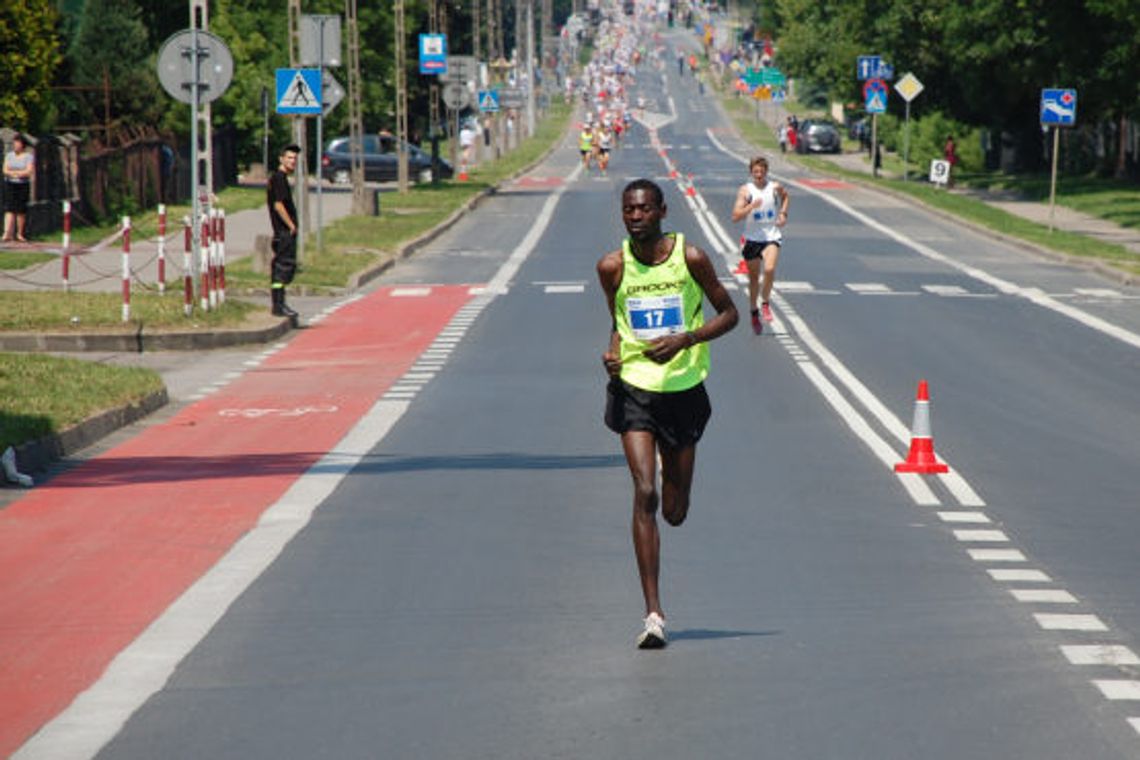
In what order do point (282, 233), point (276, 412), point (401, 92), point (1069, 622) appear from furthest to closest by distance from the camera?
point (401, 92), point (282, 233), point (276, 412), point (1069, 622)

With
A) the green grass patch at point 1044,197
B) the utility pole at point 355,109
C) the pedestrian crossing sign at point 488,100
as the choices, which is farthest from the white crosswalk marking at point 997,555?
the pedestrian crossing sign at point 488,100

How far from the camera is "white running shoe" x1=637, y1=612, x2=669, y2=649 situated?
9.55 m

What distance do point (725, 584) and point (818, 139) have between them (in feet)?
356

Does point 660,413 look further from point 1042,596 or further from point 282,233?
point 282,233

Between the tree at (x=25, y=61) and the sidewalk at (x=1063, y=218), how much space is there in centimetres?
2081

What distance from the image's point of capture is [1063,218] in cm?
5659

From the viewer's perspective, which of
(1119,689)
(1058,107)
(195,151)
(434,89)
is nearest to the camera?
(1119,689)

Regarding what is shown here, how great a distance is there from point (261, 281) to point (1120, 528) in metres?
22.4

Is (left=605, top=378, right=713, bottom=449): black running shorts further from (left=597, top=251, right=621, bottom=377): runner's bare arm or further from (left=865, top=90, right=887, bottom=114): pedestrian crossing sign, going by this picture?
(left=865, top=90, right=887, bottom=114): pedestrian crossing sign

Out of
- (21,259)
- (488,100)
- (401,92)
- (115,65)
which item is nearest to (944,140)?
(488,100)

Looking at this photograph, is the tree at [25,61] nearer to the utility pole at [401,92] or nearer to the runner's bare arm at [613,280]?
the utility pole at [401,92]

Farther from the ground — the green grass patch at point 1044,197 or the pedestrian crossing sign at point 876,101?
the pedestrian crossing sign at point 876,101

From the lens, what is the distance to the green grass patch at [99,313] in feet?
85.5

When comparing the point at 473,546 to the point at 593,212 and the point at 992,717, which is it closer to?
the point at 992,717
